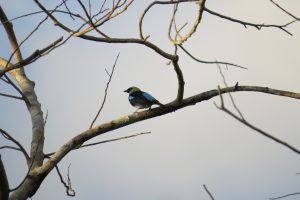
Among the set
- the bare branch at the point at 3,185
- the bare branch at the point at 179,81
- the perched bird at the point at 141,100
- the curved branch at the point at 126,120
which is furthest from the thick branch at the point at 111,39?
the perched bird at the point at 141,100

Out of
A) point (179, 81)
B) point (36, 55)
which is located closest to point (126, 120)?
point (179, 81)

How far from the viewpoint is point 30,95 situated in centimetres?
642

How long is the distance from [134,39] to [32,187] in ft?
6.74

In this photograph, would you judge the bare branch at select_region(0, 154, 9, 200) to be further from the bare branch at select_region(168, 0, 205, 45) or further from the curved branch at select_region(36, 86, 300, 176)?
the bare branch at select_region(168, 0, 205, 45)

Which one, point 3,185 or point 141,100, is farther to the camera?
point 141,100

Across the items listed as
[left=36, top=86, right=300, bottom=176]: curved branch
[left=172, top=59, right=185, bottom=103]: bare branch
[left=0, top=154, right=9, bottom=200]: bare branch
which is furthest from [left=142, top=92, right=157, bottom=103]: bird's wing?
[left=0, top=154, right=9, bottom=200]: bare branch

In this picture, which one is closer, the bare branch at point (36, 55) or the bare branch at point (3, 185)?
the bare branch at point (36, 55)

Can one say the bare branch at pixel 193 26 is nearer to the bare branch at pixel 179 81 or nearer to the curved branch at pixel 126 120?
the bare branch at pixel 179 81

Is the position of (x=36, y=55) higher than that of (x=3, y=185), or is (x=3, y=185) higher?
(x=36, y=55)

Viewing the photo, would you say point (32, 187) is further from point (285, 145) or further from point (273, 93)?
point (285, 145)

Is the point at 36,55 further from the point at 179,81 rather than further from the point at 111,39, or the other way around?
the point at 179,81

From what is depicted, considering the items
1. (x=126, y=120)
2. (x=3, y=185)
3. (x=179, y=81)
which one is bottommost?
(x=3, y=185)

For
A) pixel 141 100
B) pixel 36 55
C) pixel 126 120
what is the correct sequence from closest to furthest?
1. pixel 36 55
2. pixel 126 120
3. pixel 141 100

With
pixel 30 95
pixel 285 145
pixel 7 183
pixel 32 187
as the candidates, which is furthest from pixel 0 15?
pixel 285 145
